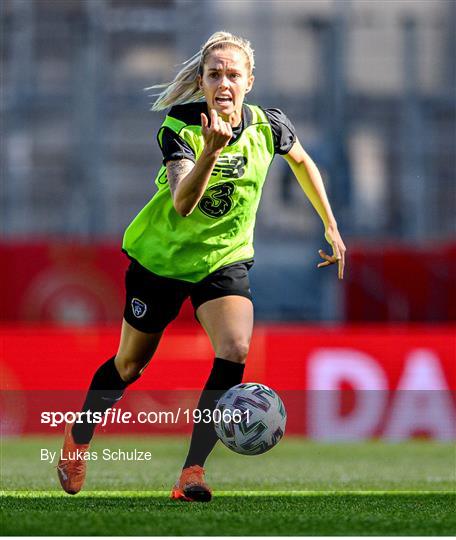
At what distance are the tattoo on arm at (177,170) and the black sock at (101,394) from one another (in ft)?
3.08

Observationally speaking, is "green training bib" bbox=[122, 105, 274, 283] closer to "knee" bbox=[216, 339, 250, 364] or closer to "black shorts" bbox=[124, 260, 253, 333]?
"black shorts" bbox=[124, 260, 253, 333]

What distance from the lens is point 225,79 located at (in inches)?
201

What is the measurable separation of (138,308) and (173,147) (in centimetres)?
70

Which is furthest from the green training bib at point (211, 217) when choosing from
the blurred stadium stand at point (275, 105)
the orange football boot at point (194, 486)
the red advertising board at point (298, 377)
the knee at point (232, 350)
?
the blurred stadium stand at point (275, 105)

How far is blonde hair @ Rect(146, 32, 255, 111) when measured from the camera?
5.19 m

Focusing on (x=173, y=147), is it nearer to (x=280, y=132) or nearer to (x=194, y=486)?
(x=280, y=132)

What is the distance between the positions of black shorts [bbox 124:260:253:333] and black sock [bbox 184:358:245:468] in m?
0.29

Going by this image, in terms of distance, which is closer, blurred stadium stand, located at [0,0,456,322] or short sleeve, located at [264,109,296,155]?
short sleeve, located at [264,109,296,155]

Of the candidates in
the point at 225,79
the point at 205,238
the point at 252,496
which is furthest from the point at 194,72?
the point at 252,496

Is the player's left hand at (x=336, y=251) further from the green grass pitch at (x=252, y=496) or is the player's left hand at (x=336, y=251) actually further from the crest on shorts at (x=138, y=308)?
the green grass pitch at (x=252, y=496)

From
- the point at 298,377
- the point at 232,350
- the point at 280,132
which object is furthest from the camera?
the point at 298,377

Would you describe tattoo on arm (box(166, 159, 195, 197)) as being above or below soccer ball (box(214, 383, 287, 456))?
above

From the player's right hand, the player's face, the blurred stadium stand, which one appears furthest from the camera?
the blurred stadium stand

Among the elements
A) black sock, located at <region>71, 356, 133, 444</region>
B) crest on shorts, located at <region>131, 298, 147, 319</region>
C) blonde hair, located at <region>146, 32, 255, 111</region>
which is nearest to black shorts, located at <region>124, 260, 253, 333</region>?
crest on shorts, located at <region>131, 298, 147, 319</region>
